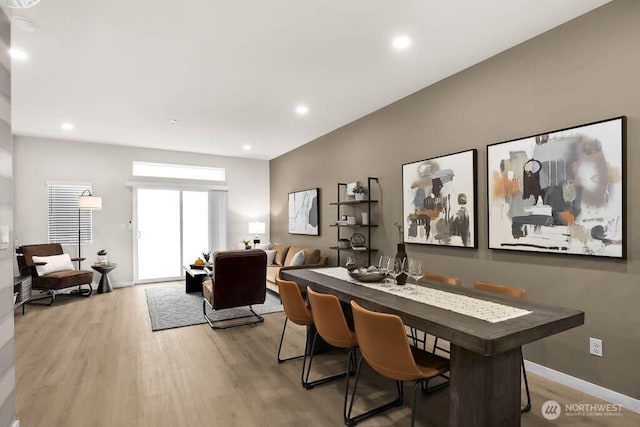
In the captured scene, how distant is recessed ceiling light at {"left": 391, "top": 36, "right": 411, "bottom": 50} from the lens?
2.82 metres

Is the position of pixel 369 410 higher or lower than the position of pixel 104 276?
lower

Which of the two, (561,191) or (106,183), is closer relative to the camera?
(561,191)

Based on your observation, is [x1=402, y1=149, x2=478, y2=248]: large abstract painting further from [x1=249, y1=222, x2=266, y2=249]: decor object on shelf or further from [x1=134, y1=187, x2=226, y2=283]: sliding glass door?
[x1=134, y1=187, x2=226, y2=283]: sliding glass door

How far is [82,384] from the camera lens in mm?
2713

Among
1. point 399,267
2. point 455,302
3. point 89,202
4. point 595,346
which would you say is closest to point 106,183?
point 89,202

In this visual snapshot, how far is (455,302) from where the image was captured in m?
2.06

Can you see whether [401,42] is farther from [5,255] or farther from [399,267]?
[5,255]

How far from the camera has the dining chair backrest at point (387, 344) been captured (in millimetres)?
1773

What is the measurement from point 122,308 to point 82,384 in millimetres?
2575

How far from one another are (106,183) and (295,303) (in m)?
5.58

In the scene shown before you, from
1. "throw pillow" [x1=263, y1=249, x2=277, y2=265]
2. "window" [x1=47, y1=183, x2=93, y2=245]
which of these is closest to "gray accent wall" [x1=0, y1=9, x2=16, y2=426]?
"throw pillow" [x1=263, y1=249, x2=277, y2=265]

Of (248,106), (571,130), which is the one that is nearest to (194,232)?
(248,106)

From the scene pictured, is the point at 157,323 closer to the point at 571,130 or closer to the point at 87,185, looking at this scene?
the point at 87,185

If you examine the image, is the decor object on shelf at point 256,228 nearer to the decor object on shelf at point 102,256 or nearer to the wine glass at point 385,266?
the decor object on shelf at point 102,256
